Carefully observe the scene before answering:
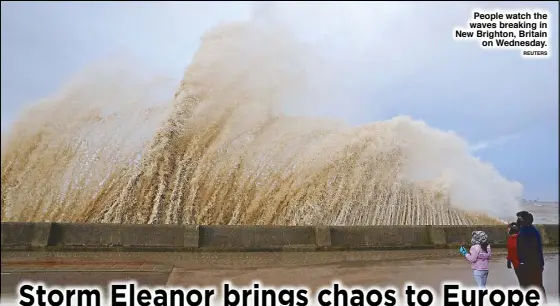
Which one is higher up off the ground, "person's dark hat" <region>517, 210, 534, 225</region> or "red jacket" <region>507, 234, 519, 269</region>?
"person's dark hat" <region>517, 210, 534, 225</region>

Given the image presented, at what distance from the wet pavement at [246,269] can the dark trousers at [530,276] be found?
2.52 feet

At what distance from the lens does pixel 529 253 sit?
15.9ft

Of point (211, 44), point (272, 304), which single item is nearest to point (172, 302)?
point (272, 304)

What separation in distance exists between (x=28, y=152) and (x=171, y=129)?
3828 millimetres

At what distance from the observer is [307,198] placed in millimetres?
10234

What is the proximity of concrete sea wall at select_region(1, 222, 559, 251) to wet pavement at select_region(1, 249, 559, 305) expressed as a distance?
0.81 ft

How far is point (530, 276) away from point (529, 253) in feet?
1.00

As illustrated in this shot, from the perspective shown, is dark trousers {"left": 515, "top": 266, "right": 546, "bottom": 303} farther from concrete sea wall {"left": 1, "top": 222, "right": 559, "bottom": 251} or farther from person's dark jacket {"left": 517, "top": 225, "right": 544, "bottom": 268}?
concrete sea wall {"left": 1, "top": 222, "right": 559, "bottom": 251}

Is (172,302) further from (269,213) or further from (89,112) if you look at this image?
(89,112)

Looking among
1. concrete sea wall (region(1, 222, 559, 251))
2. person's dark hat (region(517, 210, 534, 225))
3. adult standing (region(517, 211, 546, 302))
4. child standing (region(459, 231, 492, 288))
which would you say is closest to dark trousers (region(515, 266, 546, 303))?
adult standing (region(517, 211, 546, 302))

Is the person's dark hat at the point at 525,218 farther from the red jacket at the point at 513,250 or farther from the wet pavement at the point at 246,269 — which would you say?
the wet pavement at the point at 246,269

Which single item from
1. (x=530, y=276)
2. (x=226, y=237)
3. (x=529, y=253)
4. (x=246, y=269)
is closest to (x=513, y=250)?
(x=529, y=253)

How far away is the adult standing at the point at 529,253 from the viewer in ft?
15.9

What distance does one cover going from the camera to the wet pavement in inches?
234
